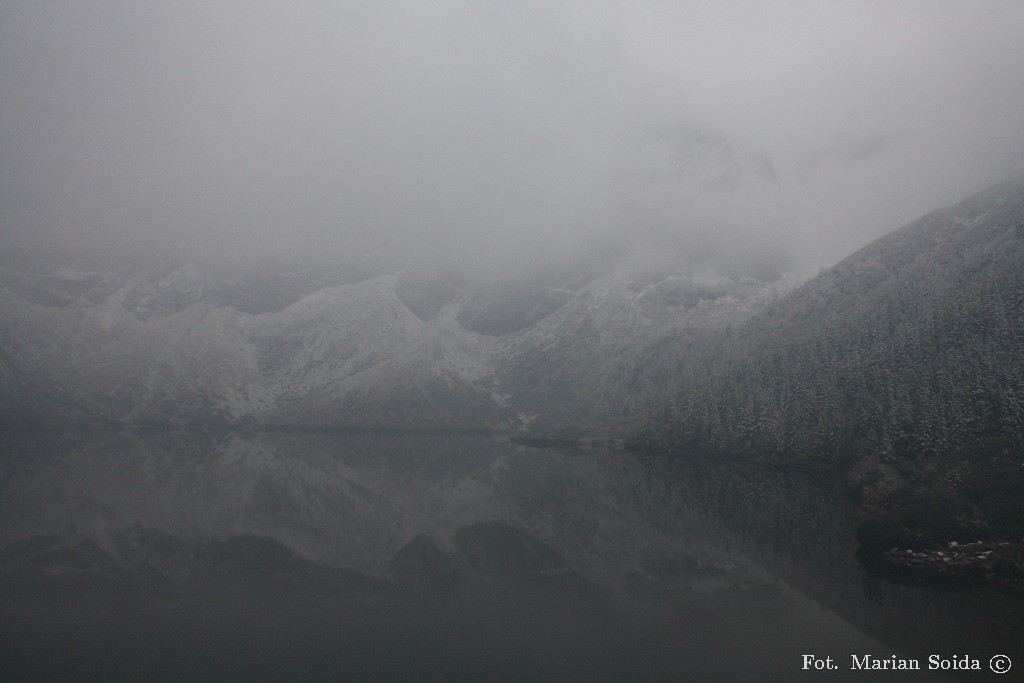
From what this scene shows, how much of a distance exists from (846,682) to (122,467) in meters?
103

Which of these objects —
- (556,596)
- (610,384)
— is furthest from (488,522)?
(610,384)

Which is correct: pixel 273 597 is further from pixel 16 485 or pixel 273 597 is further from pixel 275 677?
pixel 16 485

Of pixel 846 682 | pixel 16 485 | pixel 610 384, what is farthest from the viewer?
pixel 610 384

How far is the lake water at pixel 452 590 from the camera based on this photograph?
27703mm

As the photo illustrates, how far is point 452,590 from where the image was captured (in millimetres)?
38250

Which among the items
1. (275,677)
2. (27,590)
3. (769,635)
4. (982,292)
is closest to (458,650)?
(275,677)

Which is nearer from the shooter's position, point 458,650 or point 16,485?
point 458,650

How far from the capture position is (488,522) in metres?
59.9

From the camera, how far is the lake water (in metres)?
27.7

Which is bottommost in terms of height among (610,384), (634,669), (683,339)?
(634,669)

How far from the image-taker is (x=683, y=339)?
19312cm

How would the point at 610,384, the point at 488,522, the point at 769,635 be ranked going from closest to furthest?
1. the point at 769,635
2. the point at 488,522
3. the point at 610,384

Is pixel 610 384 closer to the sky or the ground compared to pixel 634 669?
closer to the sky

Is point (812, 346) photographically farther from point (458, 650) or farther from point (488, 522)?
point (458, 650)
